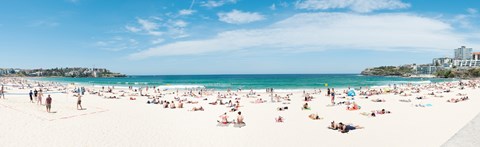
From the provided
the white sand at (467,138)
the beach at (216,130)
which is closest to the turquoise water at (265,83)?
the beach at (216,130)

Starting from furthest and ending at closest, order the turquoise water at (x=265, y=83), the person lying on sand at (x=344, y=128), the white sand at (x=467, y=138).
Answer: the turquoise water at (x=265, y=83) → the person lying on sand at (x=344, y=128) → the white sand at (x=467, y=138)

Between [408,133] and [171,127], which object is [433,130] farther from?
[171,127]

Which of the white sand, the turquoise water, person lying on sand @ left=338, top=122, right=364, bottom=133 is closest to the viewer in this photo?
the white sand

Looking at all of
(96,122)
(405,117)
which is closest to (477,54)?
(405,117)

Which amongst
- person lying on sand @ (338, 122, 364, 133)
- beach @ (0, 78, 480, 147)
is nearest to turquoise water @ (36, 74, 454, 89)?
beach @ (0, 78, 480, 147)

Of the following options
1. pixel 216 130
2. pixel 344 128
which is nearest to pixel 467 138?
pixel 344 128

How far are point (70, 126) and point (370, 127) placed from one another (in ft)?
41.4

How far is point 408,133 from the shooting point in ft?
39.9

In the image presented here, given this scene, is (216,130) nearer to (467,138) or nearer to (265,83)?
(467,138)

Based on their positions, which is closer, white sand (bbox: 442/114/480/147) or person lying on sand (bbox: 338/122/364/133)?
white sand (bbox: 442/114/480/147)

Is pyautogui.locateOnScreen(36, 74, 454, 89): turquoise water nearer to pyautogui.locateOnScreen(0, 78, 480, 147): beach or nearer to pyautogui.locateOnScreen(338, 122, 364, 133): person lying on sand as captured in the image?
pyautogui.locateOnScreen(0, 78, 480, 147): beach

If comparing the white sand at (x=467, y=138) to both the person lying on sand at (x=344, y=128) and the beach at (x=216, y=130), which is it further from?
the person lying on sand at (x=344, y=128)

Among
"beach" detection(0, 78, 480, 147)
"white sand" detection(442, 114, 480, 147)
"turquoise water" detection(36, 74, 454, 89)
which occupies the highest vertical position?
"white sand" detection(442, 114, 480, 147)

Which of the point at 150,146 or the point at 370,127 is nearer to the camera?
the point at 150,146
